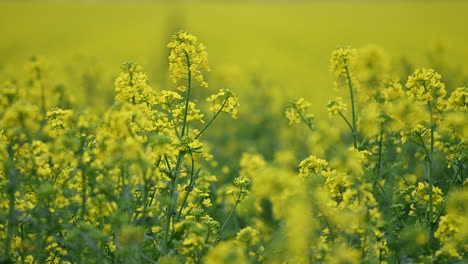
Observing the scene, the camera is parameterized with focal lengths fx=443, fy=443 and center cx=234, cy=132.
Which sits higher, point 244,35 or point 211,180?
point 244,35

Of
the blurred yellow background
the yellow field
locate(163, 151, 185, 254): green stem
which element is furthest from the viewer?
the blurred yellow background

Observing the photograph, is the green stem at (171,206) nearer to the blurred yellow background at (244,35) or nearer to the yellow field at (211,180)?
the yellow field at (211,180)

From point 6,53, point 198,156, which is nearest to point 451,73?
point 198,156

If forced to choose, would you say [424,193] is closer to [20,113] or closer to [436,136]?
[436,136]

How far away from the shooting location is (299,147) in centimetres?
744

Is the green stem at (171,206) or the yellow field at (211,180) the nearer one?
the yellow field at (211,180)

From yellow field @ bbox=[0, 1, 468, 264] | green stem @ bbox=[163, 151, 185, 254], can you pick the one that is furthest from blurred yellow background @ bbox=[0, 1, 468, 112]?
green stem @ bbox=[163, 151, 185, 254]

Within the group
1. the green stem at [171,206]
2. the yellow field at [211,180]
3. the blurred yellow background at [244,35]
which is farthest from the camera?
the blurred yellow background at [244,35]

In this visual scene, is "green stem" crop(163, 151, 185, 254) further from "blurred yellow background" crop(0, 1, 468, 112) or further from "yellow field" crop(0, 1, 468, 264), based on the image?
"blurred yellow background" crop(0, 1, 468, 112)

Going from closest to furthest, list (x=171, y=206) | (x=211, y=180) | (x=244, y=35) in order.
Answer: (x=171, y=206)
(x=211, y=180)
(x=244, y=35)

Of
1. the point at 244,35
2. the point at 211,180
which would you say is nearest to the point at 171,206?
the point at 211,180

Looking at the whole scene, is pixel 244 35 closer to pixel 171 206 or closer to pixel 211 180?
pixel 211 180

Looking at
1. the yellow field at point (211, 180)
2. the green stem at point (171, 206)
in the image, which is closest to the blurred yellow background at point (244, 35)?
the yellow field at point (211, 180)

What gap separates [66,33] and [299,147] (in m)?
17.9
